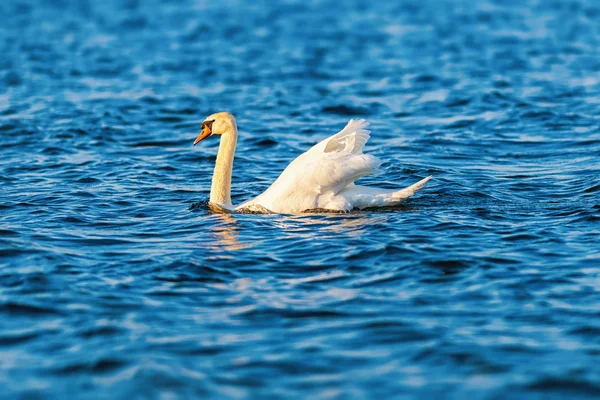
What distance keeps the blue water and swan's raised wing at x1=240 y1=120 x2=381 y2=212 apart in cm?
30

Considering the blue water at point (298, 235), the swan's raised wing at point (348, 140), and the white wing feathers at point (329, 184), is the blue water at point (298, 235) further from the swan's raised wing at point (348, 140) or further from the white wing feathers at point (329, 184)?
the swan's raised wing at point (348, 140)

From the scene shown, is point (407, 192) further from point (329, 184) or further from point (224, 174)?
point (224, 174)

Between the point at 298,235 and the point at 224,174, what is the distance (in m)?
1.99

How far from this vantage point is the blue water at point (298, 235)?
691 cm

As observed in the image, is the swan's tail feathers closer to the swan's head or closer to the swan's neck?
the swan's neck

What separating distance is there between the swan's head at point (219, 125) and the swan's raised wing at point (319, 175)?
1.20 meters

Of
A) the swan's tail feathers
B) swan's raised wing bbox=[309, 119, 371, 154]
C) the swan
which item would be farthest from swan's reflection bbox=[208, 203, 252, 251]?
the swan's tail feathers

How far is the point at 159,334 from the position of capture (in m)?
7.52

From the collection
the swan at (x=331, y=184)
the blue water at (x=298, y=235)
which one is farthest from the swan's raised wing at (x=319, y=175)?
the blue water at (x=298, y=235)

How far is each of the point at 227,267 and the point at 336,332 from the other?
2.02 meters

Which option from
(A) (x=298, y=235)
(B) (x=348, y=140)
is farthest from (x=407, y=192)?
(A) (x=298, y=235)

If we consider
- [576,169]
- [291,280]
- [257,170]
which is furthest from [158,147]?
[291,280]

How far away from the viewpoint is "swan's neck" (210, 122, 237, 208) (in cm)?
1191

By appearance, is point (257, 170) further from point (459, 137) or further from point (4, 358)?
point (4, 358)
